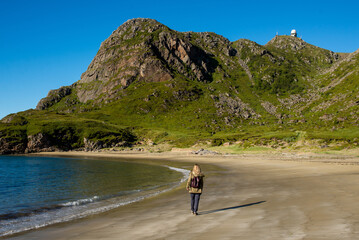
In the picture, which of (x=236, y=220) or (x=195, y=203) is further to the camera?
(x=195, y=203)

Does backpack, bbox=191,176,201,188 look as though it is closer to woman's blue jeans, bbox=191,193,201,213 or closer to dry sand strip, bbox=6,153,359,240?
woman's blue jeans, bbox=191,193,201,213

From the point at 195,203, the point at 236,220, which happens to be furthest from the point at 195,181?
the point at 236,220

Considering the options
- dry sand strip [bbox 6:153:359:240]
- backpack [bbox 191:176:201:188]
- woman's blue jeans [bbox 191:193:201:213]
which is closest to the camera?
dry sand strip [bbox 6:153:359:240]

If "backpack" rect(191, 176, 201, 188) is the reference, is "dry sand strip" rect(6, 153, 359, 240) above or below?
below

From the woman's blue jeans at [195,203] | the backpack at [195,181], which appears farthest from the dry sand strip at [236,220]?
the backpack at [195,181]

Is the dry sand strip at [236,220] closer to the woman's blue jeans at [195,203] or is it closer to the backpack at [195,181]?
the woman's blue jeans at [195,203]

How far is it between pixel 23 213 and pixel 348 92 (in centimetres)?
17495

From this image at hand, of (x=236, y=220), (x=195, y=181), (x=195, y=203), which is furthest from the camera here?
(x=195, y=181)

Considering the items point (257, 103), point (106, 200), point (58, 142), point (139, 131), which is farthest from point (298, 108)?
point (106, 200)

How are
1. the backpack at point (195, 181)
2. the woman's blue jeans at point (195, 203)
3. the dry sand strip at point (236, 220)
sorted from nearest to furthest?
the dry sand strip at point (236, 220) → the woman's blue jeans at point (195, 203) → the backpack at point (195, 181)

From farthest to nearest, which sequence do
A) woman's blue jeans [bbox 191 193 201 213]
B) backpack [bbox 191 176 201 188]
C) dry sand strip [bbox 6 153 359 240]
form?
backpack [bbox 191 176 201 188]
woman's blue jeans [bbox 191 193 201 213]
dry sand strip [bbox 6 153 359 240]

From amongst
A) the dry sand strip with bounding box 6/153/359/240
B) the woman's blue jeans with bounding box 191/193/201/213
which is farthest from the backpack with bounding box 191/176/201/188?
the dry sand strip with bounding box 6/153/359/240

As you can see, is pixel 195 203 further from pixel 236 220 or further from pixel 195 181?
pixel 236 220

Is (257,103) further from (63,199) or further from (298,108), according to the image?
(63,199)
